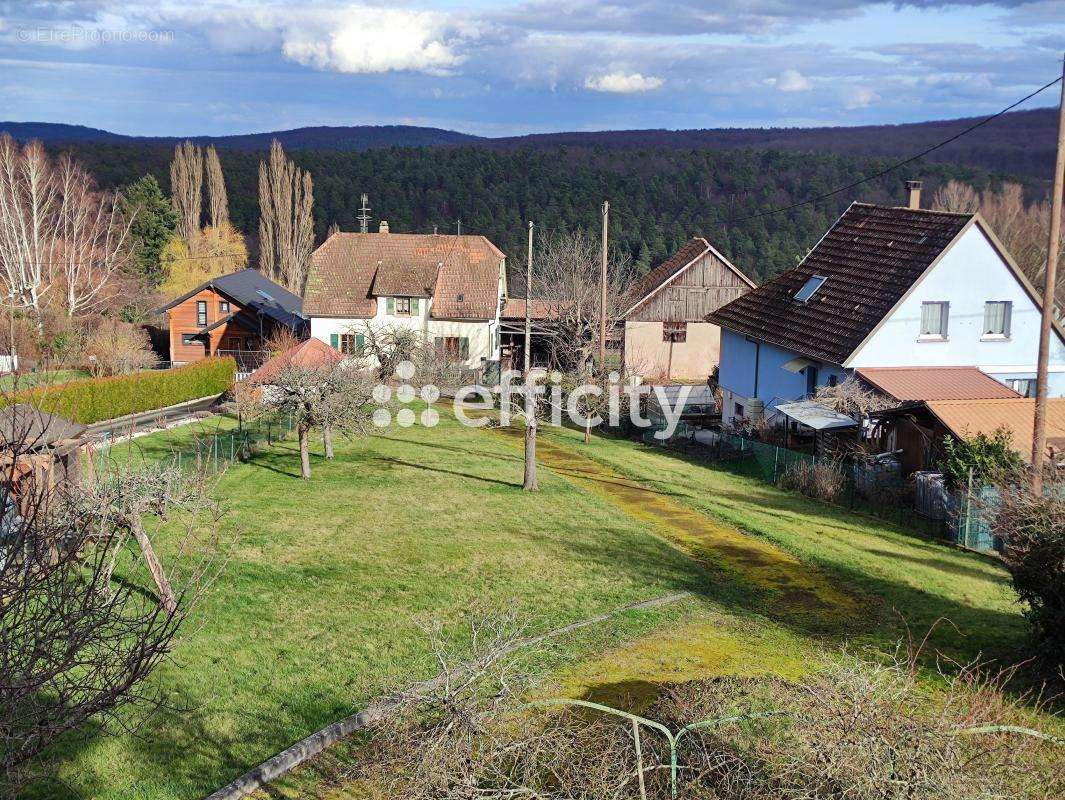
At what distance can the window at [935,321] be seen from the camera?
2967cm

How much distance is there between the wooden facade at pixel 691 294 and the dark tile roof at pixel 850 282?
1449 cm

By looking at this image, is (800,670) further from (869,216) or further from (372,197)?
(372,197)

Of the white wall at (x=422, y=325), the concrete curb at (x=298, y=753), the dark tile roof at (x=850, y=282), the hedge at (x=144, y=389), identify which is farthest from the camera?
the white wall at (x=422, y=325)

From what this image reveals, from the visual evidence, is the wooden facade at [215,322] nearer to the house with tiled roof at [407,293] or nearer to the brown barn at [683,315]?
the house with tiled roof at [407,293]

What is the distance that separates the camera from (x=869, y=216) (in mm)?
34219

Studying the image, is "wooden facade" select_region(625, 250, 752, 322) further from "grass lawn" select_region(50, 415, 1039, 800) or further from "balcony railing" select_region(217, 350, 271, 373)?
"grass lawn" select_region(50, 415, 1039, 800)

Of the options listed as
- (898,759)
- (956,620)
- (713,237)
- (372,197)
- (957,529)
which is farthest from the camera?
(372,197)

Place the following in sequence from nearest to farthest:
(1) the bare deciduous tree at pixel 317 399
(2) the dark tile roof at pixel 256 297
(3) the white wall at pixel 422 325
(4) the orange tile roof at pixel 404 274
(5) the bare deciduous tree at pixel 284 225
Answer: (1) the bare deciduous tree at pixel 317 399 < (3) the white wall at pixel 422 325 < (4) the orange tile roof at pixel 404 274 < (2) the dark tile roof at pixel 256 297 < (5) the bare deciduous tree at pixel 284 225

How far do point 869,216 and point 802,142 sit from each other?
141m

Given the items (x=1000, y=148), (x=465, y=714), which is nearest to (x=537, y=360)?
(x=465, y=714)

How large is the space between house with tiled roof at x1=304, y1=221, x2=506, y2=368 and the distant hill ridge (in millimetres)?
88221

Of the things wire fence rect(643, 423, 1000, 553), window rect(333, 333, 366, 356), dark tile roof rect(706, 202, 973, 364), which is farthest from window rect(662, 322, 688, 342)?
wire fence rect(643, 423, 1000, 553)

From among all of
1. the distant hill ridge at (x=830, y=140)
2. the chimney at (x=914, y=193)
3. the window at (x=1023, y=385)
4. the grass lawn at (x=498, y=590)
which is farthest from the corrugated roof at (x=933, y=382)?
the distant hill ridge at (x=830, y=140)

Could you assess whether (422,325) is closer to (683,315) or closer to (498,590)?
(683,315)
